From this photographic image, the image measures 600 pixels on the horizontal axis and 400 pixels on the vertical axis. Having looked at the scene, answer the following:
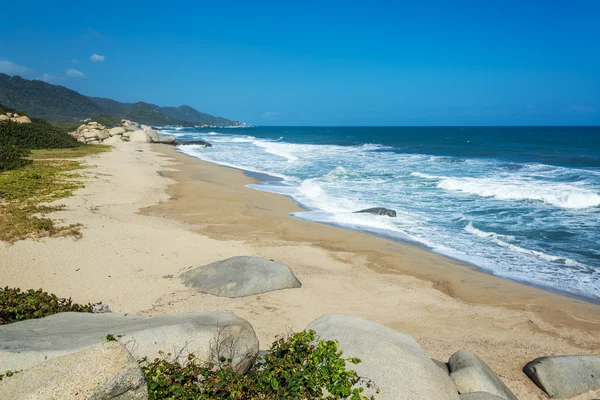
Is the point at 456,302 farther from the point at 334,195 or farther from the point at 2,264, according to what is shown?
the point at 334,195

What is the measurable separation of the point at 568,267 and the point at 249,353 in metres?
9.57

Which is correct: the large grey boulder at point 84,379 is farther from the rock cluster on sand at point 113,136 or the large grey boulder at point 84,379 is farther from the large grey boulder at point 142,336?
the rock cluster on sand at point 113,136

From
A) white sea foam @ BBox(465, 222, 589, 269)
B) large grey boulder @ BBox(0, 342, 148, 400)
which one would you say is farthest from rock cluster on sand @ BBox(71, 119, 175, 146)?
large grey boulder @ BBox(0, 342, 148, 400)

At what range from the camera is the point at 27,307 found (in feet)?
17.8

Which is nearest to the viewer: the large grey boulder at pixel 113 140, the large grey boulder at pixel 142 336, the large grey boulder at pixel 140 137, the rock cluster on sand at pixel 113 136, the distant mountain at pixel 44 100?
the large grey boulder at pixel 142 336

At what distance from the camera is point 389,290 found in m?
8.64

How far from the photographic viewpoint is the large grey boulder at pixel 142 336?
3.86 metres

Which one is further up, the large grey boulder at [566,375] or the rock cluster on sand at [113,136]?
the rock cluster on sand at [113,136]

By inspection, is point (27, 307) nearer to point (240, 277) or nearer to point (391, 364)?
point (240, 277)

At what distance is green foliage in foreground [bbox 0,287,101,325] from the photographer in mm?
5258

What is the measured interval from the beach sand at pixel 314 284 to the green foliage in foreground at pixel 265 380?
2316 millimetres

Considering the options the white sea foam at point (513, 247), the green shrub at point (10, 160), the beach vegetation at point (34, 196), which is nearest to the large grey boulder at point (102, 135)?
the beach vegetation at point (34, 196)

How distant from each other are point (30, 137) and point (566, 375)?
37467 mm

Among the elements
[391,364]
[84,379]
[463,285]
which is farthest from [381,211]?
[84,379]
